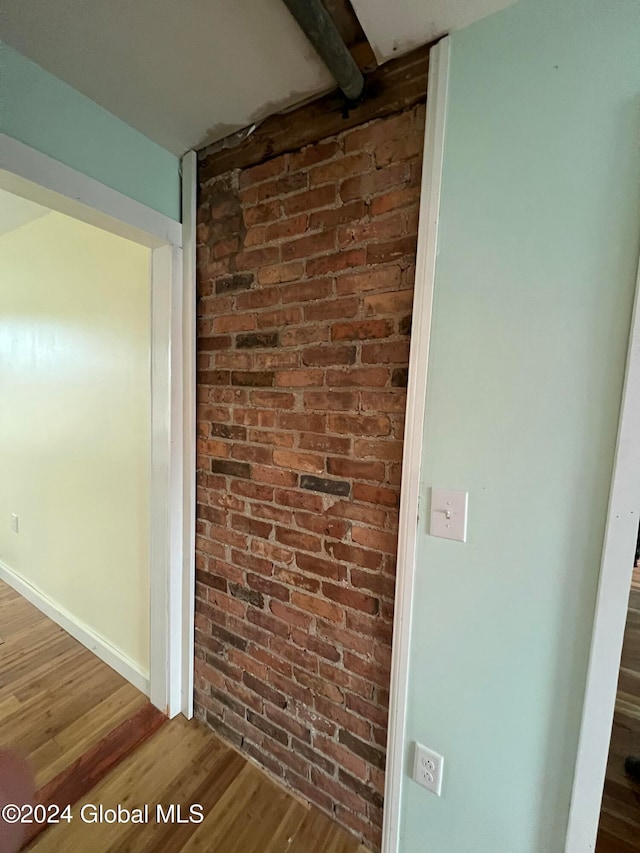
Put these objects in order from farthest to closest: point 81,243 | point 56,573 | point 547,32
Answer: point 56,573 → point 81,243 → point 547,32

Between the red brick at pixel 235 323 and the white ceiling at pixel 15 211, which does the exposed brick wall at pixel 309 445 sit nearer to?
the red brick at pixel 235 323

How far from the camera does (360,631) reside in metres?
1.01

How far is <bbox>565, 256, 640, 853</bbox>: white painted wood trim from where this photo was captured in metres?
0.65

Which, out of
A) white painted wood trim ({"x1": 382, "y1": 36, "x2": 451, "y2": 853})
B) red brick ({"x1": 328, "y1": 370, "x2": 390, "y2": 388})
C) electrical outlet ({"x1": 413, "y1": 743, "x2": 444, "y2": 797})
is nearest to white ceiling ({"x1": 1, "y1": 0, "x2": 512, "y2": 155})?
white painted wood trim ({"x1": 382, "y1": 36, "x2": 451, "y2": 853})

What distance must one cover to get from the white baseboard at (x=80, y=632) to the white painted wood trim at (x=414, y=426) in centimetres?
127

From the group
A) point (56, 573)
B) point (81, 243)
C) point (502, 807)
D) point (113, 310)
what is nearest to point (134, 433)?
point (113, 310)

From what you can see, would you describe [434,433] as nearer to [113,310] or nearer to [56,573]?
[113,310]

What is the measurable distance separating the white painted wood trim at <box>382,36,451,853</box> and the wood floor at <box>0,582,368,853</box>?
1.37 feet

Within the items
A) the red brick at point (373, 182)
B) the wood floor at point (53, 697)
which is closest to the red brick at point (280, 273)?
the red brick at point (373, 182)

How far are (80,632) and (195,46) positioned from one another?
105 inches

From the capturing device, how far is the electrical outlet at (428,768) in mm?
886

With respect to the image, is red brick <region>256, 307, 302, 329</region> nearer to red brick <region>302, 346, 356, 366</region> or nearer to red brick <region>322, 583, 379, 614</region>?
red brick <region>302, 346, 356, 366</region>

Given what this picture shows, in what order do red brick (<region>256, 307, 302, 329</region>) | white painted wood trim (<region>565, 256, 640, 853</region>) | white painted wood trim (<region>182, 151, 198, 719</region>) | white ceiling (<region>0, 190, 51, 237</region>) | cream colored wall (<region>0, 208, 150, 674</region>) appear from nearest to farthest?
1. white painted wood trim (<region>565, 256, 640, 853</region>)
2. red brick (<region>256, 307, 302, 329</region>)
3. white painted wood trim (<region>182, 151, 198, 719</region>)
4. cream colored wall (<region>0, 208, 150, 674</region>)
5. white ceiling (<region>0, 190, 51, 237</region>)

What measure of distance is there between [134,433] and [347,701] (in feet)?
4.54
